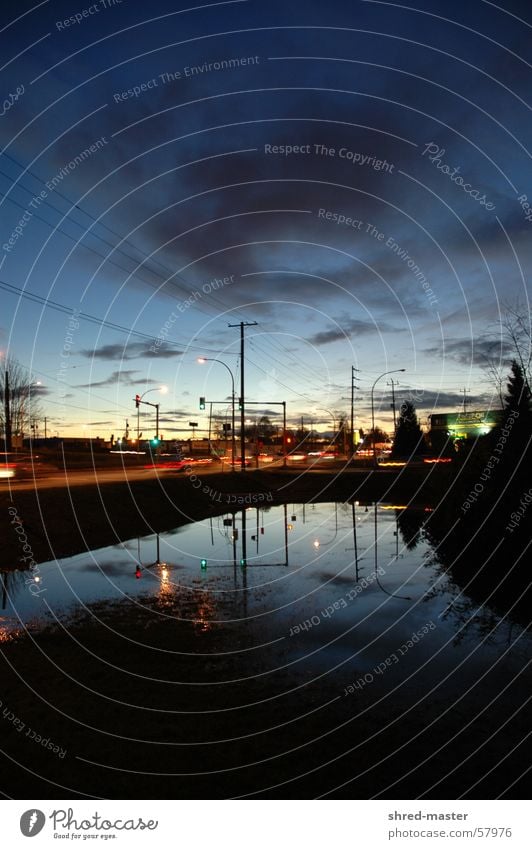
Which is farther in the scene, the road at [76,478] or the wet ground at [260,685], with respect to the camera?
the road at [76,478]

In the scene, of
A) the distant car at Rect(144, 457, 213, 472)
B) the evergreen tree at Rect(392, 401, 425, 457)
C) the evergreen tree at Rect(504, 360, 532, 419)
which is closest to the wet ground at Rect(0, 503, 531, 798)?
the evergreen tree at Rect(504, 360, 532, 419)

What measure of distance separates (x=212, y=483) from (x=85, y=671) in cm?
3211

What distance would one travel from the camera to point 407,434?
295 ft

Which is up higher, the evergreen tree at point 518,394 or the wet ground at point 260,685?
the evergreen tree at point 518,394

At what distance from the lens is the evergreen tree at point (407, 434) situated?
87062 millimetres

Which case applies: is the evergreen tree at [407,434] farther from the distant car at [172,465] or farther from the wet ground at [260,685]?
the wet ground at [260,685]

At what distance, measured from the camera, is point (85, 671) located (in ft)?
27.7
